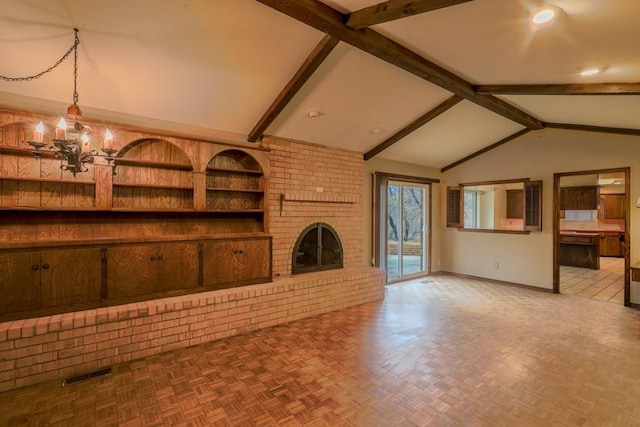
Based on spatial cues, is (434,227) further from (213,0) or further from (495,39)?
(213,0)

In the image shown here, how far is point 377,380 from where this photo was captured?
2.55 metres

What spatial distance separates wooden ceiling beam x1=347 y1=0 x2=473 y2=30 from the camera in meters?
2.07

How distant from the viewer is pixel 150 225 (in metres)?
3.56

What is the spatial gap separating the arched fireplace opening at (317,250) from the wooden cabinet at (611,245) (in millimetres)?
8550

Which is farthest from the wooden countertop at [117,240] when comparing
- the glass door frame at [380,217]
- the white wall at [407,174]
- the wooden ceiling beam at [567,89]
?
the wooden ceiling beam at [567,89]

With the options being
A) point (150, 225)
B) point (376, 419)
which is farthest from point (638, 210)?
point (150, 225)

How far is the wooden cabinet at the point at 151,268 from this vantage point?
10.2 feet

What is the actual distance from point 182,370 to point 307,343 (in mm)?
1215

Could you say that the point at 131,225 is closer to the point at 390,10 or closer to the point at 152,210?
the point at 152,210

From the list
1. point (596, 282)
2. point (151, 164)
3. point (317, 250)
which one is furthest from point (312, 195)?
point (596, 282)

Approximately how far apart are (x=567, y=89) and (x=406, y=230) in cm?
368

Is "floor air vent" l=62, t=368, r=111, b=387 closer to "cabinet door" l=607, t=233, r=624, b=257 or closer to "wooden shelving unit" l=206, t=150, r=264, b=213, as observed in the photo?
"wooden shelving unit" l=206, t=150, r=264, b=213

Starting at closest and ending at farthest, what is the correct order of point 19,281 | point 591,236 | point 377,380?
point 377,380 < point 19,281 < point 591,236

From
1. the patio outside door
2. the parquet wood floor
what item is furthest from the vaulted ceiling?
the parquet wood floor
